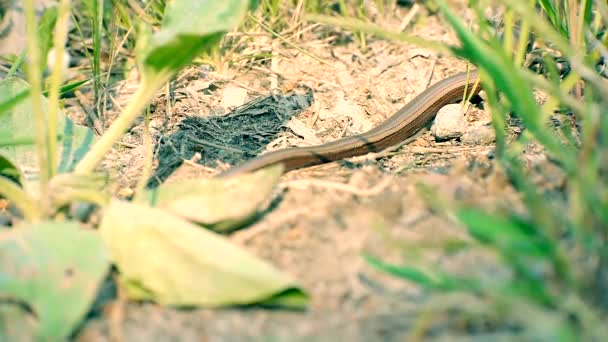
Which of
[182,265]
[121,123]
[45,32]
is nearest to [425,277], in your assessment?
[182,265]

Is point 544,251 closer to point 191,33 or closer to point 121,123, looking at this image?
point 191,33

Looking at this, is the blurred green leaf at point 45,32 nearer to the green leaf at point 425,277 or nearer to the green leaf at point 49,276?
the green leaf at point 49,276

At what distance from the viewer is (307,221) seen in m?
1.71

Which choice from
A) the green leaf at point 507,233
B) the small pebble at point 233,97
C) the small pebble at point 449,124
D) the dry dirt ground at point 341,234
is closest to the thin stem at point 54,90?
the dry dirt ground at point 341,234

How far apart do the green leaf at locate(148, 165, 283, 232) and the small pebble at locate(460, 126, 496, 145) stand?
3.82ft

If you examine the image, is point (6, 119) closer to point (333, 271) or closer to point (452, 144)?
point (333, 271)

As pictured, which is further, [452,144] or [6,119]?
[452,144]

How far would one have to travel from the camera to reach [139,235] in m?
1.54

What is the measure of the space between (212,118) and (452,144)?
957mm

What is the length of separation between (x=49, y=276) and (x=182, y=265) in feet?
0.90

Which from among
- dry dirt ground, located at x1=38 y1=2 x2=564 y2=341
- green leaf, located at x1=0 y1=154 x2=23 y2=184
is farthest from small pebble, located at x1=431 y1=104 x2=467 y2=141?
green leaf, located at x1=0 y1=154 x2=23 y2=184

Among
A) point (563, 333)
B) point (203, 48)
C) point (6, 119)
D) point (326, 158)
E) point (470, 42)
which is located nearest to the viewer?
point (563, 333)

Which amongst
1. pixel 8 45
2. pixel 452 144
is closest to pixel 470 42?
pixel 452 144

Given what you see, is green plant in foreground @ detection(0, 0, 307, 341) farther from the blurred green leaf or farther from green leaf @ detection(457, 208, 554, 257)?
the blurred green leaf
